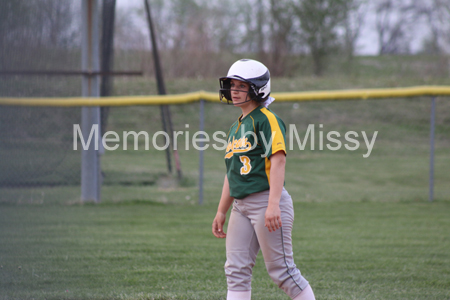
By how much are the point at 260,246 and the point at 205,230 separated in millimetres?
2969

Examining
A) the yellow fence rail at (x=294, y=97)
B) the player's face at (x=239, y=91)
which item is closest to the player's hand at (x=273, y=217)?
the player's face at (x=239, y=91)

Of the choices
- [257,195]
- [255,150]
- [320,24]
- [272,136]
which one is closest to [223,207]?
[257,195]

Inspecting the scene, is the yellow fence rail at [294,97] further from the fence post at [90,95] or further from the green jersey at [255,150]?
the green jersey at [255,150]

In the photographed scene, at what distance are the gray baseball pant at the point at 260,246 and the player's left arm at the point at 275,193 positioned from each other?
0.30 ft

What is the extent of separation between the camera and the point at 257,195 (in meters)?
2.40

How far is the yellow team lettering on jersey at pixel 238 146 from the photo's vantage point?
2.40 metres

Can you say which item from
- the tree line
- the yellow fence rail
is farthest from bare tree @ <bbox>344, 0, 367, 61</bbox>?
the yellow fence rail

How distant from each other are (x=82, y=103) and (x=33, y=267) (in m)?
3.45

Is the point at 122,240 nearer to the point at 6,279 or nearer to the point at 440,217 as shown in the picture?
the point at 6,279

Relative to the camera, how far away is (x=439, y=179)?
360 inches

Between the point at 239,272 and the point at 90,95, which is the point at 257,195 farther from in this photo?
the point at 90,95

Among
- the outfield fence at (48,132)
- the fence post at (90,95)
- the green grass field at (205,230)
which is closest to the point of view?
the green grass field at (205,230)

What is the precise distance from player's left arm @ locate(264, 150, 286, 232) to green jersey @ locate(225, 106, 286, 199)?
5cm

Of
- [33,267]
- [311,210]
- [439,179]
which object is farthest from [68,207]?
[439,179]
